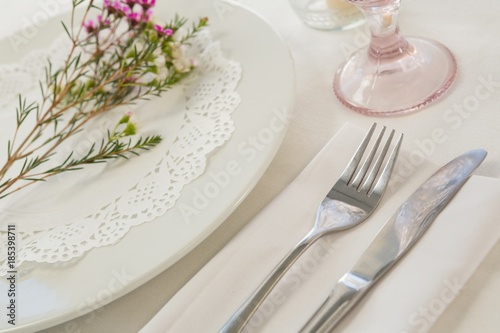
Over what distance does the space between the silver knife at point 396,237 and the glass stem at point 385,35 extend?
0.69ft

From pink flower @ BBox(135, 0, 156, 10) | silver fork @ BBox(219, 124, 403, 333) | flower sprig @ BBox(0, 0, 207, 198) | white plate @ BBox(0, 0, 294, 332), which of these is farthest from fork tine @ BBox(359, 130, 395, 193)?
pink flower @ BBox(135, 0, 156, 10)

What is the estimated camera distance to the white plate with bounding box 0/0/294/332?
57 centimetres

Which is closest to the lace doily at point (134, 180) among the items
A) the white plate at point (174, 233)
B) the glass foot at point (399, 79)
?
the white plate at point (174, 233)

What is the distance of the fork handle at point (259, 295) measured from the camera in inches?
20.4

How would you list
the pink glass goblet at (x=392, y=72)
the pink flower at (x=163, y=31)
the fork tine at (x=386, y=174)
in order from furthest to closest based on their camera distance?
the pink flower at (x=163, y=31)
the pink glass goblet at (x=392, y=72)
the fork tine at (x=386, y=174)

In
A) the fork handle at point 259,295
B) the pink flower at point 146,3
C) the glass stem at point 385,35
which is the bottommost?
the fork handle at point 259,295

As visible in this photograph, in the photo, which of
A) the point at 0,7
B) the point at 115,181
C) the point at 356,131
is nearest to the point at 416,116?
the point at 356,131

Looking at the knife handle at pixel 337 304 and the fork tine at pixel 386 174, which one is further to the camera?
the fork tine at pixel 386 174

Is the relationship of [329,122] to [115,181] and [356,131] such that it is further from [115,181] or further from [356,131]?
[115,181]

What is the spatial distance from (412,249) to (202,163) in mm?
255

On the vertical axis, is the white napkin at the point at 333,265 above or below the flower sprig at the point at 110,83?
below

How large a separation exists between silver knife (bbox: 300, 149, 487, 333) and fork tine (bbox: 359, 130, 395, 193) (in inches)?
1.8

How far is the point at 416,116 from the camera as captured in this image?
0.70 m

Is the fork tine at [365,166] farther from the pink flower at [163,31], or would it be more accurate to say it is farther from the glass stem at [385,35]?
the pink flower at [163,31]
